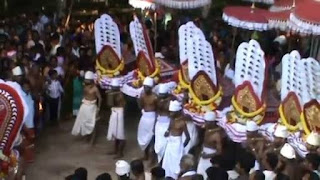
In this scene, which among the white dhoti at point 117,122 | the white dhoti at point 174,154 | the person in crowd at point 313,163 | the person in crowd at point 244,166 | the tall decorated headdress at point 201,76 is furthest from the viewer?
the white dhoti at point 117,122

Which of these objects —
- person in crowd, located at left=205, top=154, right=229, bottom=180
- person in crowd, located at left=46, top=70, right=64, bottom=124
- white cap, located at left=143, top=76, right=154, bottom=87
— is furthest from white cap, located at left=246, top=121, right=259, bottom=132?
person in crowd, located at left=46, top=70, right=64, bottom=124

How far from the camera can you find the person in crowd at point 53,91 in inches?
406

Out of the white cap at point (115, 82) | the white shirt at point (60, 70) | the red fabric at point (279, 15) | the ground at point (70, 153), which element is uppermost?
the red fabric at point (279, 15)

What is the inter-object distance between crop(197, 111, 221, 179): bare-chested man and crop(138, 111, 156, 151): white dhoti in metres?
1.19

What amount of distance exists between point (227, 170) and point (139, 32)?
11.9 ft

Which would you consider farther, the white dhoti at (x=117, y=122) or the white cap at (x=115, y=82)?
the white cap at (x=115, y=82)

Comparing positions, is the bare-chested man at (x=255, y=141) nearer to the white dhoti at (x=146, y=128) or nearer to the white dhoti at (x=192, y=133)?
the white dhoti at (x=192, y=133)

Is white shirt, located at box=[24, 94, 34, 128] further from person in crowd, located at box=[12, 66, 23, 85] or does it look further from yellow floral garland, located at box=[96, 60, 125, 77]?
yellow floral garland, located at box=[96, 60, 125, 77]

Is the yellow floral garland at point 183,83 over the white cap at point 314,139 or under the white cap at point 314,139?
under

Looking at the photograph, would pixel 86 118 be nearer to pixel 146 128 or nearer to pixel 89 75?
pixel 89 75

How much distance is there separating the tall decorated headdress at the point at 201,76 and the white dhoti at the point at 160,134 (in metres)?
0.33

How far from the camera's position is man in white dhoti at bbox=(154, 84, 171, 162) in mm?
8984

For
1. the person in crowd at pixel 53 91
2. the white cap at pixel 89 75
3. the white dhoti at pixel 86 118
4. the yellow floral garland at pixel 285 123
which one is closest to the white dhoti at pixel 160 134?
the white dhoti at pixel 86 118

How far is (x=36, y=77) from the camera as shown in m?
9.83
